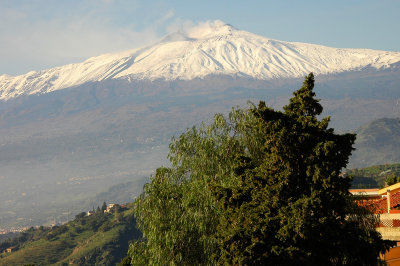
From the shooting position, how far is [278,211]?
18.4 metres

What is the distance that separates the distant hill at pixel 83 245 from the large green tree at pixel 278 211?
14031cm

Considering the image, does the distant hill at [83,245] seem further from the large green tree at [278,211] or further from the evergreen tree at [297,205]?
the evergreen tree at [297,205]

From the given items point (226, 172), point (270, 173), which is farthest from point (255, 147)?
point (270, 173)

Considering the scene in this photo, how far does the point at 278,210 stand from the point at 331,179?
210 cm

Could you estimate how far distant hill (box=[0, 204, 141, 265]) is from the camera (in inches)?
6196

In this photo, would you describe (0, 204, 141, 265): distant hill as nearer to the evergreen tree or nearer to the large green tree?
the large green tree

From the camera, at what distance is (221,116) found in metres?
26.7

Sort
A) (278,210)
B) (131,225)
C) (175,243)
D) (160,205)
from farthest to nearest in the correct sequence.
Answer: (131,225), (160,205), (175,243), (278,210)

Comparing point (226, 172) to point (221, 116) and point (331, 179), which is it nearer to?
point (221, 116)

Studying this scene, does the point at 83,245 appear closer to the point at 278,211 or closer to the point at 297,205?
the point at 278,211

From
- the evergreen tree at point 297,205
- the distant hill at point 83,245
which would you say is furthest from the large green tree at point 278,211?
the distant hill at point 83,245

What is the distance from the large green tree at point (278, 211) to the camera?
17984 millimetres

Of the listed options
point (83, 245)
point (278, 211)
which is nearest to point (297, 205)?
point (278, 211)

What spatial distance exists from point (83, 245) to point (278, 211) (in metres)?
162
